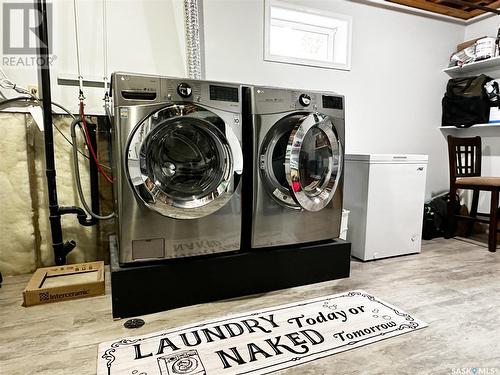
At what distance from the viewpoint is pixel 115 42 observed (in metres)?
2.19

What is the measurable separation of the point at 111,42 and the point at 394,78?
2.64m

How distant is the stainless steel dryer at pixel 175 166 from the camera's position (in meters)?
1.44

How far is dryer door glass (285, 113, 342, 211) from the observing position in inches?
68.7

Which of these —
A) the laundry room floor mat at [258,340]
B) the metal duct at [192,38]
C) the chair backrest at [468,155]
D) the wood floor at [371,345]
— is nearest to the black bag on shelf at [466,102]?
the chair backrest at [468,155]

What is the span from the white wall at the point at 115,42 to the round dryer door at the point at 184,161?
96 centimetres

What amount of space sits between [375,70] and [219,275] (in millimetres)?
2545

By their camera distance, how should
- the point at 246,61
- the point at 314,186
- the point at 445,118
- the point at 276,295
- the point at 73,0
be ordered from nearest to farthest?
the point at 276,295 < the point at 314,186 < the point at 73,0 < the point at 246,61 < the point at 445,118

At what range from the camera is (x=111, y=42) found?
2.18m

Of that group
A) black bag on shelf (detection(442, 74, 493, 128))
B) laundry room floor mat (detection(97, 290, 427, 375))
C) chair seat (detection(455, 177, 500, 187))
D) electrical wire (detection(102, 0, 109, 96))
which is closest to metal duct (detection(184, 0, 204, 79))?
electrical wire (detection(102, 0, 109, 96))

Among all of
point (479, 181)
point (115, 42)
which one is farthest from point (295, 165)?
point (479, 181)

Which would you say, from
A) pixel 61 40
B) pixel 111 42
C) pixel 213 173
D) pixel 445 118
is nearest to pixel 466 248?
pixel 445 118

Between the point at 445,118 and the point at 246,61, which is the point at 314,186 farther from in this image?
the point at 445,118

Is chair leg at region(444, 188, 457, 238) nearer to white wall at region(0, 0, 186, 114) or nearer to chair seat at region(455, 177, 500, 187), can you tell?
chair seat at region(455, 177, 500, 187)

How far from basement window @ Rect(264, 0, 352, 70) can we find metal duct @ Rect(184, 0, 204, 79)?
65cm
